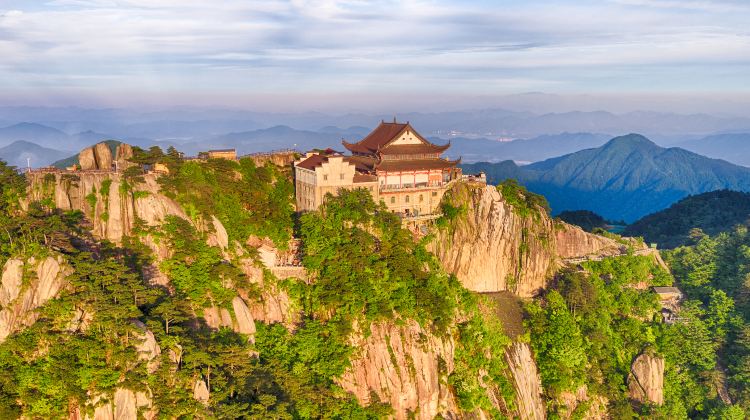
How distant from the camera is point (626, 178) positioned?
165 metres

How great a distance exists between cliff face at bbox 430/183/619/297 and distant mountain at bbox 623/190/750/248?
34.9 m

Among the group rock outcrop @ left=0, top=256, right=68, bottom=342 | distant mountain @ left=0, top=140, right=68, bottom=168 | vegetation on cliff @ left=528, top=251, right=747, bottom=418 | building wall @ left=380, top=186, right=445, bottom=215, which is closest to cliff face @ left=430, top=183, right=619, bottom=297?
building wall @ left=380, top=186, right=445, bottom=215

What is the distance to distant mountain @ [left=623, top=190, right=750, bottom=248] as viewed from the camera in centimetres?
8200

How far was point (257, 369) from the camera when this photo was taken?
31.6 meters

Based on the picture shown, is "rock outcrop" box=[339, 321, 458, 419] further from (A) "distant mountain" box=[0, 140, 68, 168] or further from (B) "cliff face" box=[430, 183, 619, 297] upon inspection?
(A) "distant mountain" box=[0, 140, 68, 168]

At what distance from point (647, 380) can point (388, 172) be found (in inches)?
937

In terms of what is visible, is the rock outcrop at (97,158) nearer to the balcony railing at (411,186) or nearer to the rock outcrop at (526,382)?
the balcony railing at (411,186)

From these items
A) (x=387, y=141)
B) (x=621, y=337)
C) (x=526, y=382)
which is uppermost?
(x=387, y=141)

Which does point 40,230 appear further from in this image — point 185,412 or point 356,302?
point 356,302

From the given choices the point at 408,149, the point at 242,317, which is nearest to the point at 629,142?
the point at 408,149

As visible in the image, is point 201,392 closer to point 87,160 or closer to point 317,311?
point 317,311

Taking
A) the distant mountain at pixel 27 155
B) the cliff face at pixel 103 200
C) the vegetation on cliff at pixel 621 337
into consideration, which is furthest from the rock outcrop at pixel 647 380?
the distant mountain at pixel 27 155

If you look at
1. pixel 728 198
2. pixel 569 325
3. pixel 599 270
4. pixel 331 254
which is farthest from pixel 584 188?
pixel 331 254

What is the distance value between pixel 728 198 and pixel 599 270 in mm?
47623
